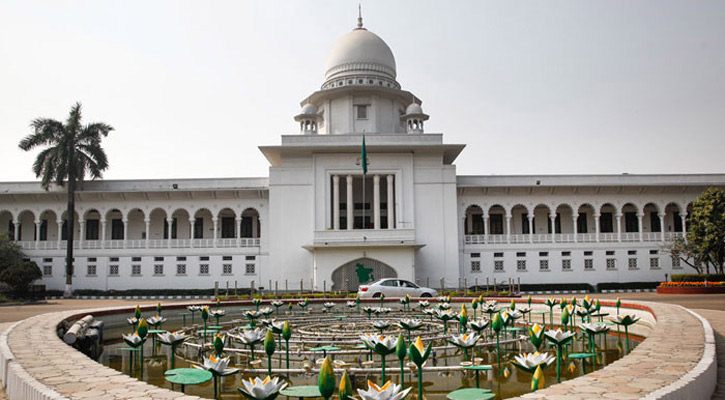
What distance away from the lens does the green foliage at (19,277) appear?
31.1 metres

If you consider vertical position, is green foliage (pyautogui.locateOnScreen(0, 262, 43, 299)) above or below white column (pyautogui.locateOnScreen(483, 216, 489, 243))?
below

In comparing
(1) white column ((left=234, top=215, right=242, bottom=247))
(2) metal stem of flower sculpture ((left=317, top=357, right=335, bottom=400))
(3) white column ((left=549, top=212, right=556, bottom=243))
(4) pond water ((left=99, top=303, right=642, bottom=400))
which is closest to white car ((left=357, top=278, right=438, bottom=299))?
(4) pond water ((left=99, top=303, right=642, bottom=400))

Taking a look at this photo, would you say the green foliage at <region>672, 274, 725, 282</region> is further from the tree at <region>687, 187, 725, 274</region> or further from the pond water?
the pond water

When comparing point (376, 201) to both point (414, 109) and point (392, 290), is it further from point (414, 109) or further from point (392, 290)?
point (392, 290)

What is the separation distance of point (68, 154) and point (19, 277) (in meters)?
7.53

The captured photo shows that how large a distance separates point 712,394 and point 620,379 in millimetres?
1711

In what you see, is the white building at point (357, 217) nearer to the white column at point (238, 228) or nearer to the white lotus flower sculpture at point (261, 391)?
the white column at point (238, 228)

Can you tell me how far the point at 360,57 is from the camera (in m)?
39.4

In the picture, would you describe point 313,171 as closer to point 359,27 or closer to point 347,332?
point 359,27

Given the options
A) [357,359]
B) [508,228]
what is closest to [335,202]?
[508,228]

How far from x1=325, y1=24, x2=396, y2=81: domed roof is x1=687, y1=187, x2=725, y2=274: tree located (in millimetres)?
20332

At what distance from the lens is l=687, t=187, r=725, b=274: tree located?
32.0 m

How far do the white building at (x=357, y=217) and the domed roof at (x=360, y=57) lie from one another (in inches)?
3.7

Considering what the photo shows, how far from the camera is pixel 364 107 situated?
38312 millimetres
